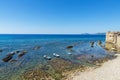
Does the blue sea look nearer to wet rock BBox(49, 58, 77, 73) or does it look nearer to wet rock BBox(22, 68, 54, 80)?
wet rock BBox(22, 68, 54, 80)

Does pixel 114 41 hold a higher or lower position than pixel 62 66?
higher

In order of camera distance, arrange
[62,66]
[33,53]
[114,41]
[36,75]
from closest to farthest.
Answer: [36,75]
[62,66]
[33,53]
[114,41]

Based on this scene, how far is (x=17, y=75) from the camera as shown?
19250mm

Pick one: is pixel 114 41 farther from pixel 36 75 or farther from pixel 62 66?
pixel 36 75

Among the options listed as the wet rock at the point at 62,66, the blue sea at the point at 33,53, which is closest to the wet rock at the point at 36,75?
the blue sea at the point at 33,53

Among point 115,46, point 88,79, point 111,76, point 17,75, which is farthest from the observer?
point 115,46

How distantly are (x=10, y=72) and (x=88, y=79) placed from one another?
13.0m

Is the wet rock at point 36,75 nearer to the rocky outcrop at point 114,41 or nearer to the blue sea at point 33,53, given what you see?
the blue sea at point 33,53

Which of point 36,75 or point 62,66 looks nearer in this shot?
point 36,75

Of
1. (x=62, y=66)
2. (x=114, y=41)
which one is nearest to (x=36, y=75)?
(x=62, y=66)

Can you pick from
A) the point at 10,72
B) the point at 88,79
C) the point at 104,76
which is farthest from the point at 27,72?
the point at 104,76

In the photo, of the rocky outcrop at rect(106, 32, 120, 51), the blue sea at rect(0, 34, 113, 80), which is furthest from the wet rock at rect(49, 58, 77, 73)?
the rocky outcrop at rect(106, 32, 120, 51)

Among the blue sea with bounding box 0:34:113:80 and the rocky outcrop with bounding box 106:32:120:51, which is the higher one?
the rocky outcrop with bounding box 106:32:120:51

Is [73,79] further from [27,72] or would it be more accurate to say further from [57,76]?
[27,72]
